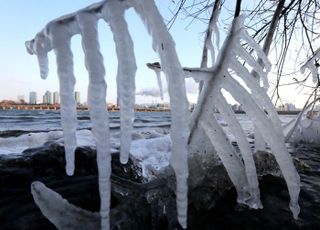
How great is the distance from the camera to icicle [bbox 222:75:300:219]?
2.02 m

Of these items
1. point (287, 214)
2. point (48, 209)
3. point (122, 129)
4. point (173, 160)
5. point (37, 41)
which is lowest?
point (287, 214)

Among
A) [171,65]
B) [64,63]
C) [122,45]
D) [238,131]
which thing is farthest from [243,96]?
[64,63]

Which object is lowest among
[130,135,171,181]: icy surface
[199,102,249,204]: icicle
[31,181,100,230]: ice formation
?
[130,135,171,181]: icy surface

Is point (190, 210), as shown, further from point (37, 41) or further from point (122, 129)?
point (37, 41)

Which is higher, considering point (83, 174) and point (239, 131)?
point (239, 131)

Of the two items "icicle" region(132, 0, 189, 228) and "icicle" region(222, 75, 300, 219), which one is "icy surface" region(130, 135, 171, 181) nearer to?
"icicle" region(222, 75, 300, 219)

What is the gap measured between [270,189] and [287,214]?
0.65 m

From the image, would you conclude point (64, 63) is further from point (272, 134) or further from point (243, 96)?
point (272, 134)

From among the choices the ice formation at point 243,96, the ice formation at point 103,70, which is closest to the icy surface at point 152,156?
the ice formation at point 243,96

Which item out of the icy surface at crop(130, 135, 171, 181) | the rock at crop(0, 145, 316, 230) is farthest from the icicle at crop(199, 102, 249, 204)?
the icy surface at crop(130, 135, 171, 181)

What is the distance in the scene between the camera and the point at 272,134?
205 centimetres

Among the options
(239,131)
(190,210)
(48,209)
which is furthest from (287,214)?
(48,209)

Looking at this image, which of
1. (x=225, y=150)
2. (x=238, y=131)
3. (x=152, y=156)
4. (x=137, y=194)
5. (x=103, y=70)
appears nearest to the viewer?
(x=103, y=70)

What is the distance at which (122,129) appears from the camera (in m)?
1.33
